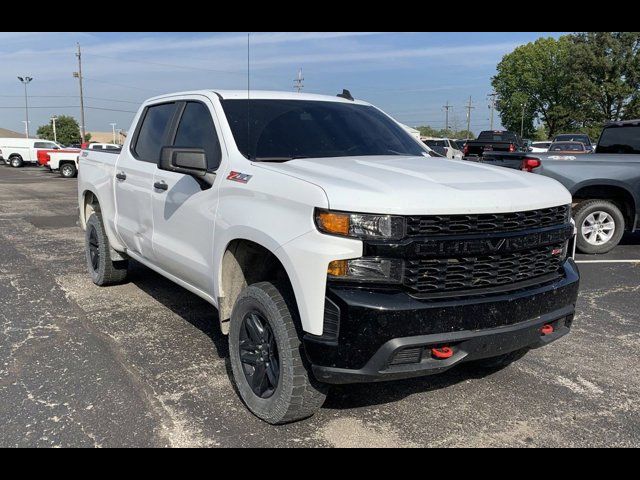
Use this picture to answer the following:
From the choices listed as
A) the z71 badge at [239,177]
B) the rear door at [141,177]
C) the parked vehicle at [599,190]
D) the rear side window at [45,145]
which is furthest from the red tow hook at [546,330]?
the rear side window at [45,145]

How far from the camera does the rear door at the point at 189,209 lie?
3.69m

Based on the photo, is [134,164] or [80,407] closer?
[80,407]

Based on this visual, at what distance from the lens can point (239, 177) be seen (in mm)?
3375

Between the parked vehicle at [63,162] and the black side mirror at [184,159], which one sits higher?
the black side mirror at [184,159]

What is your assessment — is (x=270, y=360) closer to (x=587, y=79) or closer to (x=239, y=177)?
(x=239, y=177)

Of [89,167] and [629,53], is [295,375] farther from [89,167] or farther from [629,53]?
[629,53]

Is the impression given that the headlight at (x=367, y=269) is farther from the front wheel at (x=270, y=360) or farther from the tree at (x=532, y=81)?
the tree at (x=532, y=81)

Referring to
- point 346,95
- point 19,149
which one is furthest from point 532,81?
point 346,95

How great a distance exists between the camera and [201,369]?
392cm

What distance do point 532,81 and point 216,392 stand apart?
77.4 m

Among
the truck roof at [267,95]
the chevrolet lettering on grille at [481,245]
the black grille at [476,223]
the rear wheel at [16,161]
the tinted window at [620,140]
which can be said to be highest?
the truck roof at [267,95]

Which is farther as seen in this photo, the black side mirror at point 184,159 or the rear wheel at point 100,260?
the rear wheel at point 100,260
